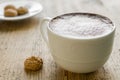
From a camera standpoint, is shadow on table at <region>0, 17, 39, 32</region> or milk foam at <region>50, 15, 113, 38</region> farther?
shadow on table at <region>0, 17, 39, 32</region>

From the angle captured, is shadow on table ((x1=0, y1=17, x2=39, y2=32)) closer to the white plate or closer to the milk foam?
the white plate

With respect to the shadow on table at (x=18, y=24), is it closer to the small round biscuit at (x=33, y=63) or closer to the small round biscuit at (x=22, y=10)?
the small round biscuit at (x=22, y=10)

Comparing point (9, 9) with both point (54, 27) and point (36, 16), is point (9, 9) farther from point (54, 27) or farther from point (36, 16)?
point (54, 27)

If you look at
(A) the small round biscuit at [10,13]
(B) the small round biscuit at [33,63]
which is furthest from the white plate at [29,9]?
(B) the small round biscuit at [33,63]

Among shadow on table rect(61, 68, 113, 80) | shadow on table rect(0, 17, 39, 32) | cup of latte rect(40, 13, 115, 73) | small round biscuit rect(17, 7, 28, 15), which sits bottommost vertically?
shadow on table rect(0, 17, 39, 32)

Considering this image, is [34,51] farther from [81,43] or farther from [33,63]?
[81,43]

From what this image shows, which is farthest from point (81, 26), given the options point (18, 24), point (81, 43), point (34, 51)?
point (18, 24)

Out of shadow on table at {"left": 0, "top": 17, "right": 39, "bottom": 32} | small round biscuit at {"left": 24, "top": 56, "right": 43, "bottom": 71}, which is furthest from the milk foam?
shadow on table at {"left": 0, "top": 17, "right": 39, "bottom": 32}
